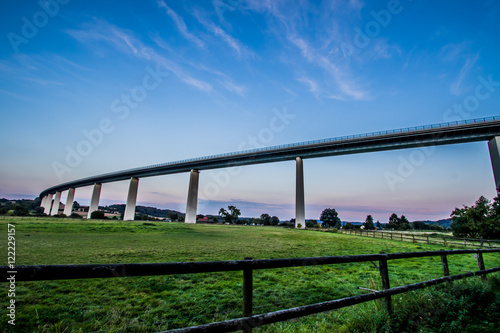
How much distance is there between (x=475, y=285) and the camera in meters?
5.02

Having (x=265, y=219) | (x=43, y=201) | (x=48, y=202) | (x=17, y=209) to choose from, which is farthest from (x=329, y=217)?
(x=43, y=201)

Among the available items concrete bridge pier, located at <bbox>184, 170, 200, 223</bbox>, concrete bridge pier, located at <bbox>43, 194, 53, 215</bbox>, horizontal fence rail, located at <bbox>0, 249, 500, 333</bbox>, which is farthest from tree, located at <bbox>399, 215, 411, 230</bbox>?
concrete bridge pier, located at <bbox>43, 194, 53, 215</bbox>

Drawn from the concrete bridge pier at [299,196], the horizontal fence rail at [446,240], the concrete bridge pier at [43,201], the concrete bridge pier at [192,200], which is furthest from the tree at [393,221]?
the concrete bridge pier at [43,201]

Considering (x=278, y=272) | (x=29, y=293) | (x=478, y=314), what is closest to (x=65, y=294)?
(x=29, y=293)

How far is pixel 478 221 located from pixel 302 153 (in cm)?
3293

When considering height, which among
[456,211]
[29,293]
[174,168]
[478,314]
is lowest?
[29,293]

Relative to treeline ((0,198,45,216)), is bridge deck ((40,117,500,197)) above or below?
above

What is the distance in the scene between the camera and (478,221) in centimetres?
3388

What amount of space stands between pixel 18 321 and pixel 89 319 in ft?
4.10

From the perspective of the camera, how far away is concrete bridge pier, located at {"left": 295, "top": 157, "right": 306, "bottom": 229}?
55.5 meters

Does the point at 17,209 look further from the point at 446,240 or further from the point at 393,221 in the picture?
the point at 393,221

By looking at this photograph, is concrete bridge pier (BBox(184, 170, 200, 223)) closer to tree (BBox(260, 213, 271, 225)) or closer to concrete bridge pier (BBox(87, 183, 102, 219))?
concrete bridge pier (BBox(87, 183, 102, 219))

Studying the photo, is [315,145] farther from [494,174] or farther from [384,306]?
[384,306]

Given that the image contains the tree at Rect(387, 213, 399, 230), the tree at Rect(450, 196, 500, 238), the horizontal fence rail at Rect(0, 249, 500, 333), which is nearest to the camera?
the horizontal fence rail at Rect(0, 249, 500, 333)
